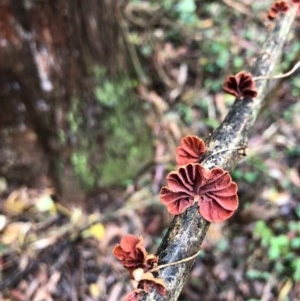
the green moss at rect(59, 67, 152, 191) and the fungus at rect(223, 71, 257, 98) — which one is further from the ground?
the fungus at rect(223, 71, 257, 98)

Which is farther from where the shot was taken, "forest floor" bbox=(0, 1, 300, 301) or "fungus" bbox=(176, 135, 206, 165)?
"forest floor" bbox=(0, 1, 300, 301)

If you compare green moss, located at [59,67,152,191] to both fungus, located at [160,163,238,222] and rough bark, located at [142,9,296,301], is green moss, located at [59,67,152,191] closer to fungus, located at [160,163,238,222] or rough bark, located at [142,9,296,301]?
rough bark, located at [142,9,296,301]

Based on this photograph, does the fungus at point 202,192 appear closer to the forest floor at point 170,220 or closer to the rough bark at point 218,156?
the rough bark at point 218,156

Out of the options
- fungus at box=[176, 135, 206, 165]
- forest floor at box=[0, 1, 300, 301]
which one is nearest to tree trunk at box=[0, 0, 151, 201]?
forest floor at box=[0, 1, 300, 301]

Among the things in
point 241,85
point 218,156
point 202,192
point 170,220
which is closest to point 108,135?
point 170,220

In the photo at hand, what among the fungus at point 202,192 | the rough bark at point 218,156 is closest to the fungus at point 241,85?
the rough bark at point 218,156

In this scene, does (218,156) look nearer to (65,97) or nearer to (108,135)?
(65,97)
